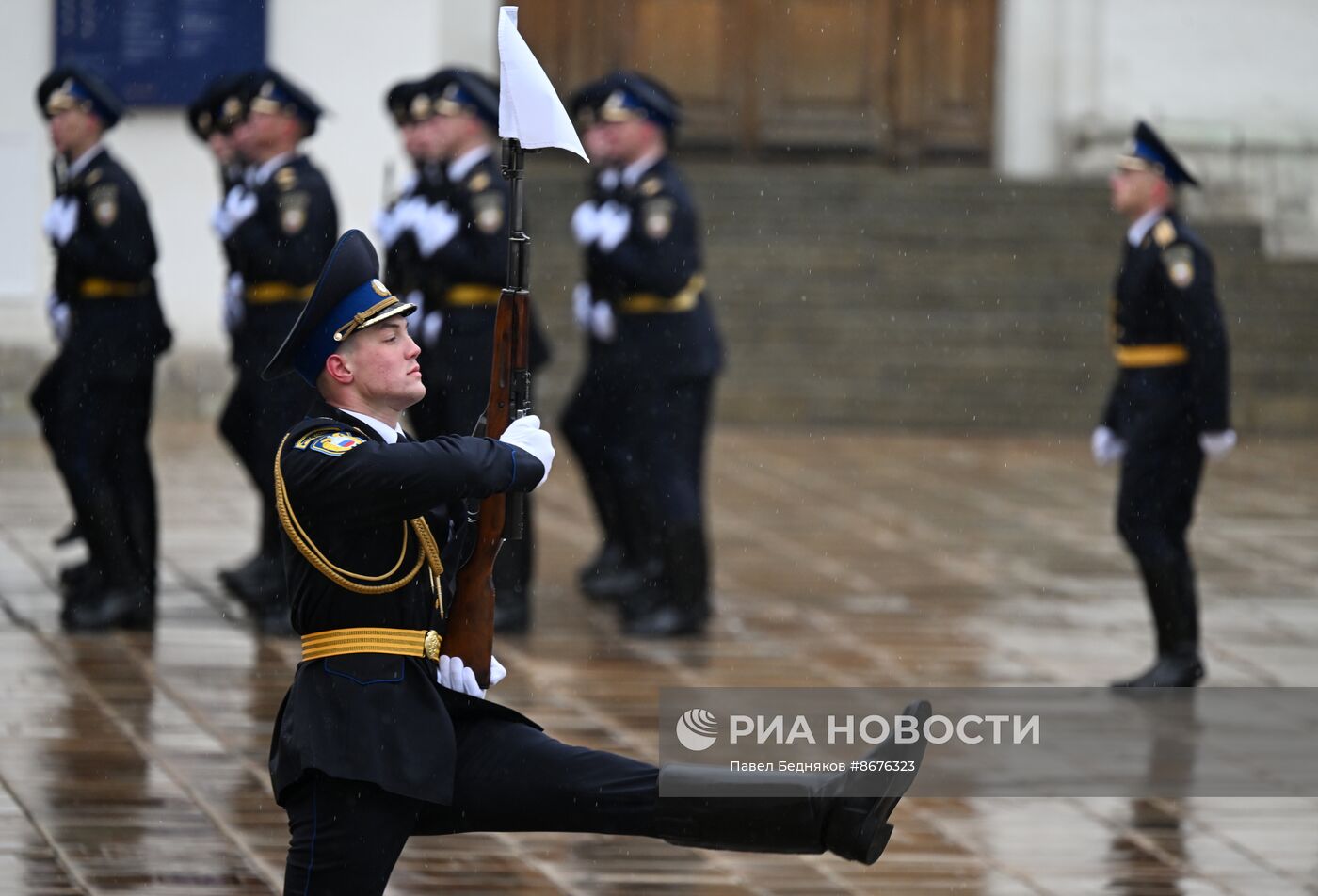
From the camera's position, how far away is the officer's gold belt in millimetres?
8609

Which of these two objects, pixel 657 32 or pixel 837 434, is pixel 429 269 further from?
pixel 657 32

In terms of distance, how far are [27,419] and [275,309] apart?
5.88 metres

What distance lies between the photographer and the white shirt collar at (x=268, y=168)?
8.38 m

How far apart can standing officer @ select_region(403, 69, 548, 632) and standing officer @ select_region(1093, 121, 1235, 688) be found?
2.01 metres

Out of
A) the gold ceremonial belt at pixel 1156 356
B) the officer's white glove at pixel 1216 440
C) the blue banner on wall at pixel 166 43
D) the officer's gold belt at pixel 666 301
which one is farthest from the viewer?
the blue banner on wall at pixel 166 43

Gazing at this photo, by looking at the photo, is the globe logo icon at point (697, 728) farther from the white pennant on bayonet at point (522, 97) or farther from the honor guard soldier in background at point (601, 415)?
the white pennant on bayonet at point (522, 97)

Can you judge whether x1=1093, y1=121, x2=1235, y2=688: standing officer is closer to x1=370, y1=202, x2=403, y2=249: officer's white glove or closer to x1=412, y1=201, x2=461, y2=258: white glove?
x1=412, y1=201, x2=461, y2=258: white glove

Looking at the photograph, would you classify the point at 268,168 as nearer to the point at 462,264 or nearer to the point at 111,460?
the point at 462,264

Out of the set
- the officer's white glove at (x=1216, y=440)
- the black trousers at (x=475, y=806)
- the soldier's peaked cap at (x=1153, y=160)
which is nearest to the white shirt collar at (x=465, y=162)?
the soldier's peaked cap at (x=1153, y=160)

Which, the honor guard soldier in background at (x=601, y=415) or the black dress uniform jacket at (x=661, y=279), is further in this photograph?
the honor guard soldier in background at (x=601, y=415)

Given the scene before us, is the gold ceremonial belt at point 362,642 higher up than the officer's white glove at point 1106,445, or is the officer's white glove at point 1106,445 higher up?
the gold ceremonial belt at point 362,642

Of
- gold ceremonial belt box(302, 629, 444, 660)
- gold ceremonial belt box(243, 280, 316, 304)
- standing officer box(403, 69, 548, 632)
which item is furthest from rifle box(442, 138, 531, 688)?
gold ceremonial belt box(243, 280, 316, 304)

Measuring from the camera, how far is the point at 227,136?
900 cm

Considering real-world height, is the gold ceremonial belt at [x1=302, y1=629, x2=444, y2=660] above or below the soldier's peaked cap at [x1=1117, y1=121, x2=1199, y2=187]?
below
